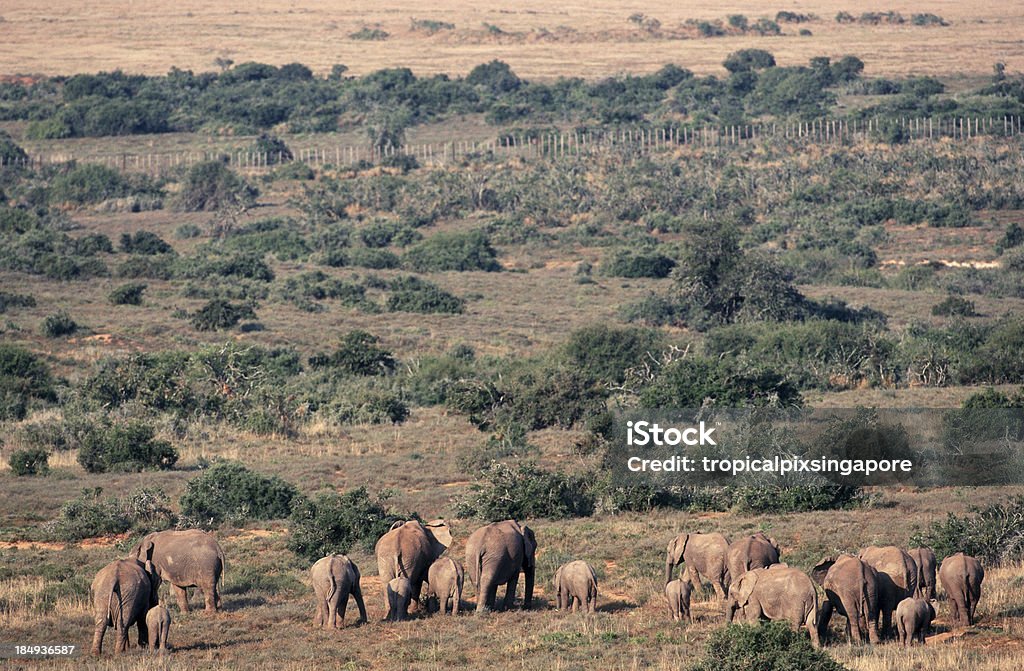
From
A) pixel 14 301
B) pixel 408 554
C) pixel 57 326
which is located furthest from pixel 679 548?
pixel 14 301

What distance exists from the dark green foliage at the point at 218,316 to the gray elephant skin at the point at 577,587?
3012 centimetres

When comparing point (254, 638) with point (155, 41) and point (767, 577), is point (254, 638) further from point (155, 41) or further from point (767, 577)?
point (155, 41)

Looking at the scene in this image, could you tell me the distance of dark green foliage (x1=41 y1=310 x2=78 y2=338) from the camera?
45062 millimetres

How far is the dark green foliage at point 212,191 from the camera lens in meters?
78.7

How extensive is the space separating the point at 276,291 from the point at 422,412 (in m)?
18.6

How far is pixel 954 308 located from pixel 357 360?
1961 cm

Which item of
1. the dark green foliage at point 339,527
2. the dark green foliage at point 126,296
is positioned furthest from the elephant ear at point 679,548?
the dark green foliage at point 126,296

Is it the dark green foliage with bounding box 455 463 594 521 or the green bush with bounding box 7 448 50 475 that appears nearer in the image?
the dark green foliage with bounding box 455 463 594 521

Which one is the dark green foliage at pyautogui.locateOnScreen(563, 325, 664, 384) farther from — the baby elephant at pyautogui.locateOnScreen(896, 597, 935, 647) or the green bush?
the baby elephant at pyautogui.locateOnScreen(896, 597, 935, 647)

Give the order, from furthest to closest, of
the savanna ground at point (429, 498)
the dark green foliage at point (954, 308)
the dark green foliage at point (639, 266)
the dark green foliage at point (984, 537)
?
the dark green foliage at point (639, 266) < the dark green foliage at point (954, 308) < the dark green foliage at point (984, 537) < the savanna ground at point (429, 498)

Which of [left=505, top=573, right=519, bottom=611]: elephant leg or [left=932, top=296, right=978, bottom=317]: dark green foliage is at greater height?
[left=505, top=573, right=519, bottom=611]: elephant leg

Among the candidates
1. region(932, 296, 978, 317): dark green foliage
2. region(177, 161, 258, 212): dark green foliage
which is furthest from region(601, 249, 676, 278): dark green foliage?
region(177, 161, 258, 212): dark green foliage

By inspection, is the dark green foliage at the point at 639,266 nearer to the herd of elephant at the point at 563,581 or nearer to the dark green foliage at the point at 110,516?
the dark green foliage at the point at 110,516

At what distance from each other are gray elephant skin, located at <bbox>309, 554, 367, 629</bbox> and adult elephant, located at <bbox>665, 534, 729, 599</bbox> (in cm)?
373
